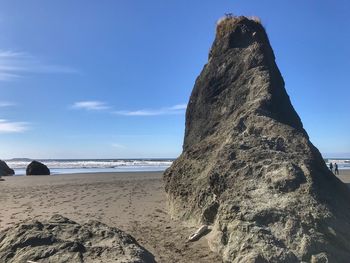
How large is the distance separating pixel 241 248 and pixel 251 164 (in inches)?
88.6

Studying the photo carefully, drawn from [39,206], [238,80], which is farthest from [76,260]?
[39,206]

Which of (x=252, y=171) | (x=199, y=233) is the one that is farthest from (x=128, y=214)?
(x=252, y=171)

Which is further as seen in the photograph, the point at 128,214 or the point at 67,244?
the point at 128,214

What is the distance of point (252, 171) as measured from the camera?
849 centimetres

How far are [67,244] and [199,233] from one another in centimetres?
336

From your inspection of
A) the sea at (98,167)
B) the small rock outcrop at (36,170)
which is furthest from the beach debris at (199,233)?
the sea at (98,167)

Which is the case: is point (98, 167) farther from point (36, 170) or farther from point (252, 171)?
point (252, 171)

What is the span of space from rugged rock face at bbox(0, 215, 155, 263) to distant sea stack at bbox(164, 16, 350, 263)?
73.6 inches

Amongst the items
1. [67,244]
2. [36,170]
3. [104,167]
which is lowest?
[67,244]

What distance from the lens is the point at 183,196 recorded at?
10.9 meters

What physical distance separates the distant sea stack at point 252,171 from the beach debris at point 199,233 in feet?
0.80

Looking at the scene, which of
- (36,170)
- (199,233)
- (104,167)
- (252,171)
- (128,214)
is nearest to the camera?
(252,171)

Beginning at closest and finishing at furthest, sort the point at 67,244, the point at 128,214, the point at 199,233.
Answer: the point at 67,244 < the point at 199,233 < the point at 128,214

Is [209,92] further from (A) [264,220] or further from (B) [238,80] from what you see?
(A) [264,220]
